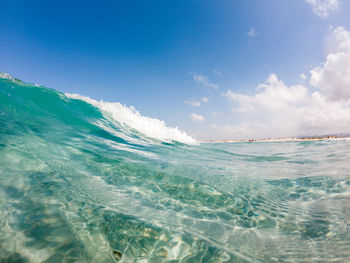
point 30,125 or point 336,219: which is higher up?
point 30,125

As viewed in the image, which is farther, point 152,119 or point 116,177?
point 152,119

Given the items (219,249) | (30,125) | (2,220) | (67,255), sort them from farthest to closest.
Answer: (30,125) → (2,220) → (219,249) → (67,255)

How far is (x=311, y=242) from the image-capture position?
1913mm

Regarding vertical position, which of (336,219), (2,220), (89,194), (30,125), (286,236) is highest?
(30,125)

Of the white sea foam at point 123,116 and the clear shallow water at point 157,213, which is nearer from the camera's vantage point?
the clear shallow water at point 157,213

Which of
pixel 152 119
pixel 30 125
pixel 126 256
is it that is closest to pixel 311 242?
pixel 126 256

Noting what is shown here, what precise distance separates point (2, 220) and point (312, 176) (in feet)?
21.7

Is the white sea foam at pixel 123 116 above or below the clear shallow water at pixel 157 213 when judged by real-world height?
above

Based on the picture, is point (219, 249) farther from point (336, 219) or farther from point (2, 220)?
point (2, 220)

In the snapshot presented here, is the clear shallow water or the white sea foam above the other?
the white sea foam

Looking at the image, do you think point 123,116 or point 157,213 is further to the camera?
point 123,116

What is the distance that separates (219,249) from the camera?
1.81m

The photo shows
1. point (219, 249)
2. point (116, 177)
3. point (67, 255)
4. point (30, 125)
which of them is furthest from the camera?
point (30, 125)

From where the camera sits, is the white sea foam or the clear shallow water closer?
the clear shallow water
